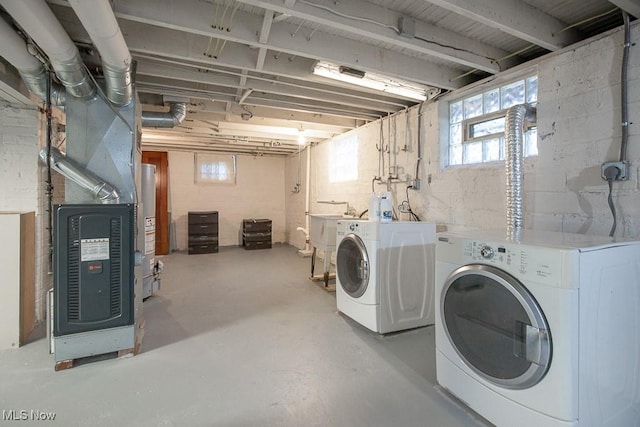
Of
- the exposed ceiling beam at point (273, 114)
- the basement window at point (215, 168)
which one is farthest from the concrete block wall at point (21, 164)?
the basement window at point (215, 168)

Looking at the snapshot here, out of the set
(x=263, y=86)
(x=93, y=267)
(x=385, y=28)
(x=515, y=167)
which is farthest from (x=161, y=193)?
(x=515, y=167)

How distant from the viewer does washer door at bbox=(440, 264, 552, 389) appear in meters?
1.24

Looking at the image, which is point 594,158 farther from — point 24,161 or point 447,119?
point 24,161

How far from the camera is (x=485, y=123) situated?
2.72 m

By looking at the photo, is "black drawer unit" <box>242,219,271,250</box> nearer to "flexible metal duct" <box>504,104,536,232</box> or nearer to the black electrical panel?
the black electrical panel

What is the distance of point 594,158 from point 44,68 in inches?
149

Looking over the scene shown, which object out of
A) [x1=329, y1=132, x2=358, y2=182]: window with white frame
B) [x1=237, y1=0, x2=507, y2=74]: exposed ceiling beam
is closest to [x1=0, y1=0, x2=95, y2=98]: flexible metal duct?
[x1=237, y1=0, x2=507, y2=74]: exposed ceiling beam

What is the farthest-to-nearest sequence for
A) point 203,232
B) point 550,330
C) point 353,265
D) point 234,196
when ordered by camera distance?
point 234,196 → point 203,232 → point 353,265 → point 550,330

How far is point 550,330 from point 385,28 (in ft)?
6.45

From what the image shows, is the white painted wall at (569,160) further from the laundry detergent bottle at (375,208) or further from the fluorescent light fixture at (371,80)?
the laundry detergent bottle at (375,208)

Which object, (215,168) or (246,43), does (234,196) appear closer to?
(215,168)

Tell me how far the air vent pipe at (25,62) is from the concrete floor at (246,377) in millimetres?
1948

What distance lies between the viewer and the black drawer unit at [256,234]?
21.8 ft

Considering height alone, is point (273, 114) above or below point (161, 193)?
above
